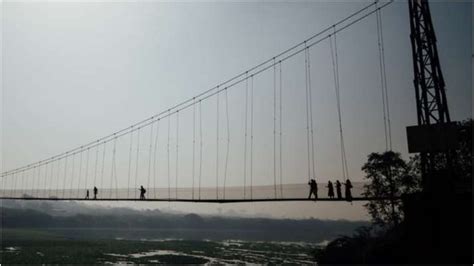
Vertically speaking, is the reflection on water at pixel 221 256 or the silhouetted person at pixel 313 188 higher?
the silhouetted person at pixel 313 188

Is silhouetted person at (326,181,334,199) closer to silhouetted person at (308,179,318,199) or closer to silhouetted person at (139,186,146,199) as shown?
silhouetted person at (308,179,318,199)

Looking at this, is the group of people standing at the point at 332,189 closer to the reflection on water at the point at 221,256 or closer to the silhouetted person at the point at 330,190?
the silhouetted person at the point at 330,190

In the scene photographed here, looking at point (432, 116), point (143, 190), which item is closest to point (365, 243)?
point (432, 116)

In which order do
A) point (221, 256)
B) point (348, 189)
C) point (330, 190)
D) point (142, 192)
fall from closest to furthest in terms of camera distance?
1. point (348, 189)
2. point (330, 190)
3. point (142, 192)
4. point (221, 256)

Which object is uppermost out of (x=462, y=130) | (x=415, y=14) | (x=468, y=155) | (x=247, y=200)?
(x=415, y=14)

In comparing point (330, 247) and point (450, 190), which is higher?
point (450, 190)

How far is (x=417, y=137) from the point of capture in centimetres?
2427

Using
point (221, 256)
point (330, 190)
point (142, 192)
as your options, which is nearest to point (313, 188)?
point (330, 190)

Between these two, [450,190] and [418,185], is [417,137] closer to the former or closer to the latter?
[450,190]

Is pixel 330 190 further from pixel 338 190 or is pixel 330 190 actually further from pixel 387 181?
pixel 387 181

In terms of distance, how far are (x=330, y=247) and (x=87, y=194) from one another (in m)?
22.8

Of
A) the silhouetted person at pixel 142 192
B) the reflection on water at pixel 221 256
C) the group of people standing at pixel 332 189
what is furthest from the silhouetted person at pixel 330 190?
the reflection on water at pixel 221 256

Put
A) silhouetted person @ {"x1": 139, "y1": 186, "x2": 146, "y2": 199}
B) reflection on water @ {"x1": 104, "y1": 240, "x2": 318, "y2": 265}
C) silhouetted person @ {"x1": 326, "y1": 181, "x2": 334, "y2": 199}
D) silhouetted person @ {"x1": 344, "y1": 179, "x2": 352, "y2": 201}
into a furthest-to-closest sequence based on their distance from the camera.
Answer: reflection on water @ {"x1": 104, "y1": 240, "x2": 318, "y2": 265} < silhouetted person @ {"x1": 139, "y1": 186, "x2": 146, "y2": 199} < silhouetted person @ {"x1": 326, "y1": 181, "x2": 334, "y2": 199} < silhouetted person @ {"x1": 344, "y1": 179, "x2": 352, "y2": 201}

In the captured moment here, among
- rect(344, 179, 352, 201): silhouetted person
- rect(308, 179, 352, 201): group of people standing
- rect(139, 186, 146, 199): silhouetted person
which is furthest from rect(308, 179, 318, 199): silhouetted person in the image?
rect(139, 186, 146, 199): silhouetted person
